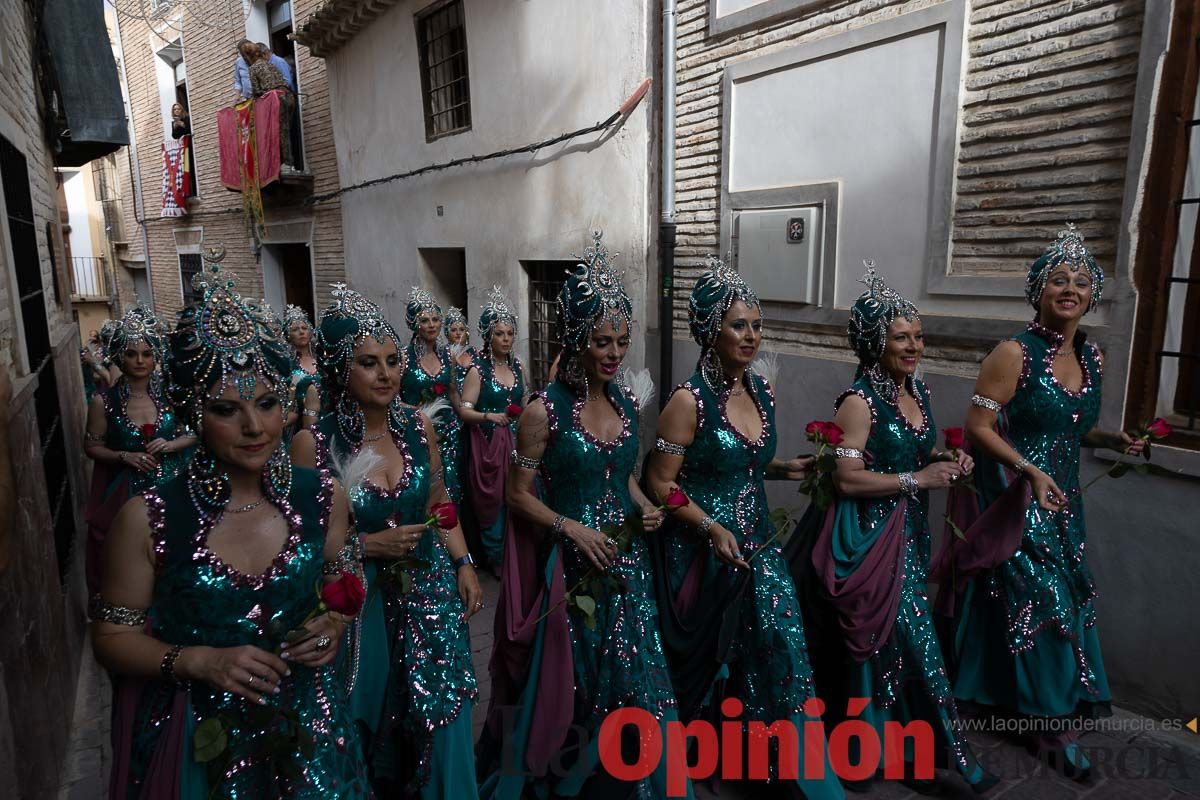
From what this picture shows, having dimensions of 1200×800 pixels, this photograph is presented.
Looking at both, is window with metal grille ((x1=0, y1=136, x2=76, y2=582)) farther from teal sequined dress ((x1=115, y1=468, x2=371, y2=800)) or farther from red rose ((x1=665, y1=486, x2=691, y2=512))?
red rose ((x1=665, y1=486, x2=691, y2=512))

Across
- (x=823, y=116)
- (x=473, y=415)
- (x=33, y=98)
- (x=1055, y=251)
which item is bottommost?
(x=473, y=415)

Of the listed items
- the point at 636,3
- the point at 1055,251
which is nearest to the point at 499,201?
the point at 636,3

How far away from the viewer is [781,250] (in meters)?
6.37

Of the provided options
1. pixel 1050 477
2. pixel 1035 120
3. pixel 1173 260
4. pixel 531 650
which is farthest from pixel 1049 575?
pixel 1035 120

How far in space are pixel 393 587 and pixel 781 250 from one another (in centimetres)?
446

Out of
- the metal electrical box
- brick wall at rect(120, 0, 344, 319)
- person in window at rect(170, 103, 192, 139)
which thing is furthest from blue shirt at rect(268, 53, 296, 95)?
the metal electrical box

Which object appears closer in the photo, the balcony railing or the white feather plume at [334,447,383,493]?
the white feather plume at [334,447,383,493]

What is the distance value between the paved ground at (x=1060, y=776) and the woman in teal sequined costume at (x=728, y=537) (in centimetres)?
58

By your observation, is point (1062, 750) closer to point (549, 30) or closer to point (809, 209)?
point (809, 209)

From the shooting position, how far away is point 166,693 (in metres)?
2.13

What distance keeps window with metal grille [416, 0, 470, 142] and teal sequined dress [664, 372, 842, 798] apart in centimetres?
832

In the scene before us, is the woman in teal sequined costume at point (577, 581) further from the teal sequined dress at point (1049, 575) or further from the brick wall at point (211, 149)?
the brick wall at point (211, 149)

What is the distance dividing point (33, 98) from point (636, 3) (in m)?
6.29

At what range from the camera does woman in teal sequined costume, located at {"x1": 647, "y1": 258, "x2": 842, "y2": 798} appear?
3.43m
